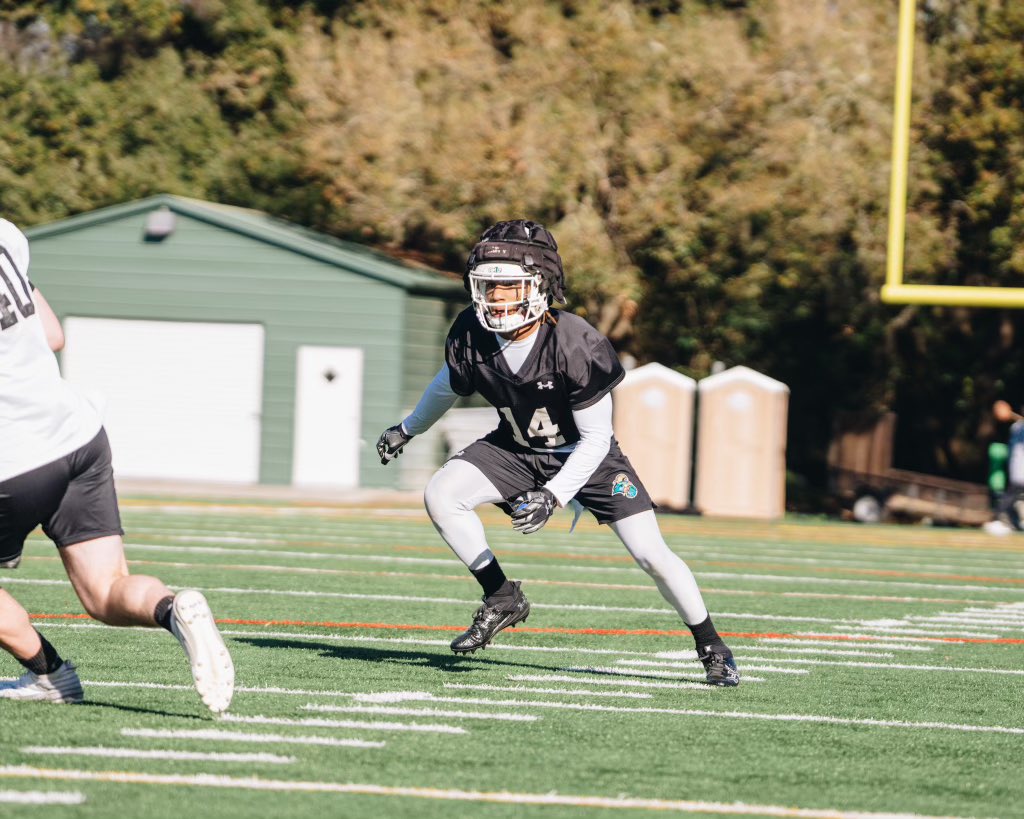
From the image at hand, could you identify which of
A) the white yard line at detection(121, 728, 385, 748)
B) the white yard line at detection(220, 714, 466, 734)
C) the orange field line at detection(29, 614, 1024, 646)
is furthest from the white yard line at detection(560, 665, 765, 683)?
the white yard line at detection(121, 728, 385, 748)

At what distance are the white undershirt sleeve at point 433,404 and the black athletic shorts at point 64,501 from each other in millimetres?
1980

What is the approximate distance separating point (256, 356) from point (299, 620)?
16293 millimetres

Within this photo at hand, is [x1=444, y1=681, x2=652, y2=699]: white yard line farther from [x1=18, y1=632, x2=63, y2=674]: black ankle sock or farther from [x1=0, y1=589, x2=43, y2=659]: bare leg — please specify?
[x1=0, y1=589, x2=43, y2=659]: bare leg

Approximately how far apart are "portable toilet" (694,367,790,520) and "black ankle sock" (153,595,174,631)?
16.9m

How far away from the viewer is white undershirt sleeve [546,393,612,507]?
23.2 ft

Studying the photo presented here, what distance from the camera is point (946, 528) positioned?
73.9ft

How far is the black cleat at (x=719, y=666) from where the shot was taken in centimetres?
730

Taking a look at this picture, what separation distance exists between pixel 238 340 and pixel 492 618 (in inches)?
725

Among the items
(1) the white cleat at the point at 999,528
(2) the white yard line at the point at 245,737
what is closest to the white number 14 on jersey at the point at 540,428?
(2) the white yard line at the point at 245,737

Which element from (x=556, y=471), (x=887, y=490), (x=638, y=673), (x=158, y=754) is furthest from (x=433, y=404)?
(x=887, y=490)

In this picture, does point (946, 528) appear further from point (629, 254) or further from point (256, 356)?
point (256, 356)

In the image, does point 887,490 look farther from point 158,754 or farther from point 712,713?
point 158,754

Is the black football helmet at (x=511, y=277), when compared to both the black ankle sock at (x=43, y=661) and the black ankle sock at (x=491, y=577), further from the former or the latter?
the black ankle sock at (x=43, y=661)

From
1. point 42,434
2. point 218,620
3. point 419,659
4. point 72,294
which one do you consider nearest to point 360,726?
point 42,434
